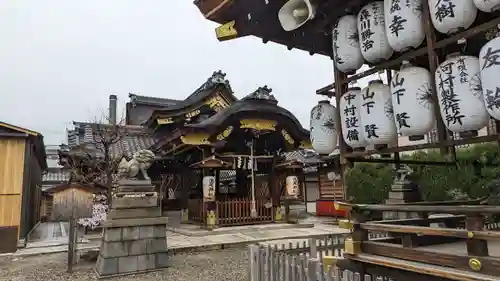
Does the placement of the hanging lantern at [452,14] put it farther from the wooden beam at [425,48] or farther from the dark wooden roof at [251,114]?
the dark wooden roof at [251,114]

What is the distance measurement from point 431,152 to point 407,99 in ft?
33.0

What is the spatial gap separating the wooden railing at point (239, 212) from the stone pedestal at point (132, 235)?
588 centimetres

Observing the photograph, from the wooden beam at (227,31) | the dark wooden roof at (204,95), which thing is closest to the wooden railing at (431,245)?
the wooden beam at (227,31)

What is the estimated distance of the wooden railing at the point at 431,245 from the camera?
311cm

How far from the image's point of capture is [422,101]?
3584 mm

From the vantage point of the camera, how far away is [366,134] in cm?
416

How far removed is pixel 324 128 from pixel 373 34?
57.1 inches

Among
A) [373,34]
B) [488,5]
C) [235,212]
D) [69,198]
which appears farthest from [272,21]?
[69,198]

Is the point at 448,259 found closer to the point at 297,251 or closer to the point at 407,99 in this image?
the point at 407,99

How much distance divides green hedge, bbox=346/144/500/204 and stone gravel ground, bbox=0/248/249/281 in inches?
142

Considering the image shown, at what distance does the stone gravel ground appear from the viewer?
7.26 meters

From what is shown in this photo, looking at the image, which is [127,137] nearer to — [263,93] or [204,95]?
[204,95]

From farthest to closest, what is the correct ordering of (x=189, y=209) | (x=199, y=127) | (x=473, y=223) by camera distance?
(x=189, y=209) < (x=199, y=127) < (x=473, y=223)

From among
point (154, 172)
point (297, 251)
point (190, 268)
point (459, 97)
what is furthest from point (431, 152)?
point (154, 172)
